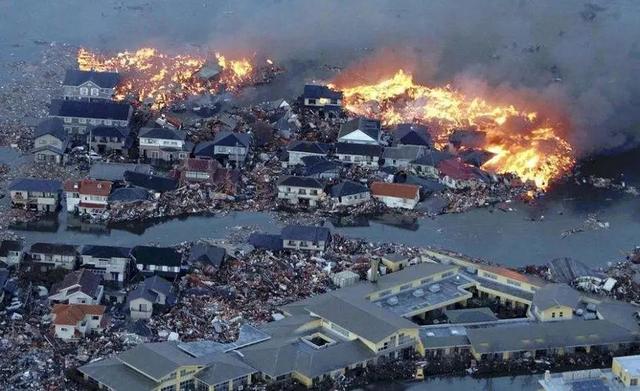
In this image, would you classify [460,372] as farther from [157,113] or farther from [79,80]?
[79,80]

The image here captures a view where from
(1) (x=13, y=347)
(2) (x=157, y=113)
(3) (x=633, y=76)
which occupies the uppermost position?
(3) (x=633, y=76)

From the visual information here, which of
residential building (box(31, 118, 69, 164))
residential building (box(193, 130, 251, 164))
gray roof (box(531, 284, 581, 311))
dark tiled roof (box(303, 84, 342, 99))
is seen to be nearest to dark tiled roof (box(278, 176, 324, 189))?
residential building (box(193, 130, 251, 164))

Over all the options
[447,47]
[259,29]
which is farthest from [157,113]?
[447,47]

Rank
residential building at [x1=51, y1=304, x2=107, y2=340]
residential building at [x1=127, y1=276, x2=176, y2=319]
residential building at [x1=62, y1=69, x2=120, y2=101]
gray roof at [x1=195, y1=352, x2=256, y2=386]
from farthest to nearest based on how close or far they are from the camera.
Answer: residential building at [x1=62, y1=69, x2=120, y2=101] → residential building at [x1=127, y1=276, x2=176, y2=319] → residential building at [x1=51, y1=304, x2=107, y2=340] → gray roof at [x1=195, y1=352, x2=256, y2=386]

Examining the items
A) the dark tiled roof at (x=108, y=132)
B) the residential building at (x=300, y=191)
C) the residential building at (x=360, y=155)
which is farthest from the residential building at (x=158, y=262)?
the residential building at (x=360, y=155)

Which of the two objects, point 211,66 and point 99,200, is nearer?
point 99,200

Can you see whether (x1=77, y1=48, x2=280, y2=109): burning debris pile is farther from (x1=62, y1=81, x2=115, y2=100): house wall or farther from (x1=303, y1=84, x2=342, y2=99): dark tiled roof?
(x1=303, y1=84, x2=342, y2=99): dark tiled roof

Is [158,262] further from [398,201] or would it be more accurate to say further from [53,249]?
[398,201]

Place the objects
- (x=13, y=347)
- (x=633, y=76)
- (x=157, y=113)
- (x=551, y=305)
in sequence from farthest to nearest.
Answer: (x=633, y=76) → (x=157, y=113) → (x=551, y=305) → (x=13, y=347)
